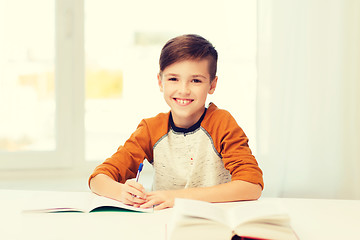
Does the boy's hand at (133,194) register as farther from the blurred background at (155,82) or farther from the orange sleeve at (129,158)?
the blurred background at (155,82)

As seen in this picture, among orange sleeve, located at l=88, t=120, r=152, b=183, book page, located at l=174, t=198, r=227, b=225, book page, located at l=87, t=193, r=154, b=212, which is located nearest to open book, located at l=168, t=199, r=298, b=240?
book page, located at l=174, t=198, r=227, b=225

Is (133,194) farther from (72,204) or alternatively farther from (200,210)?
(200,210)

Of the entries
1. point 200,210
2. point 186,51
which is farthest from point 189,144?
point 200,210

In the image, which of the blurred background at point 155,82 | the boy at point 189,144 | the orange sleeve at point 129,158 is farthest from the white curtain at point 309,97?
the orange sleeve at point 129,158

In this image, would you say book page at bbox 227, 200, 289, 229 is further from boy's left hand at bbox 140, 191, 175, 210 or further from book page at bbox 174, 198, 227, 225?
boy's left hand at bbox 140, 191, 175, 210

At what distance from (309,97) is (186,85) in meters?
0.96

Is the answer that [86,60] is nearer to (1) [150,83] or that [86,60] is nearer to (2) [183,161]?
(1) [150,83]

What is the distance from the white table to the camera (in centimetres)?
97

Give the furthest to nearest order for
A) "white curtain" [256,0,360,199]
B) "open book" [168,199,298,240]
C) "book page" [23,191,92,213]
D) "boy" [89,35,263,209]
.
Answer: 1. "white curtain" [256,0,360,199]
2. "boy" [89,35,263,209]
3. "book page" [23,191,92,213]
4. "open book" [168,199,298,240]

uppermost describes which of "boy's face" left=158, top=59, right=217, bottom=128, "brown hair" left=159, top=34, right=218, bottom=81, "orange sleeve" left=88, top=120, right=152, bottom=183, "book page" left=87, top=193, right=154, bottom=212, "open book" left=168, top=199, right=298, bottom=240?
"brown hair" left=159, top=34, right=218, bottom=81

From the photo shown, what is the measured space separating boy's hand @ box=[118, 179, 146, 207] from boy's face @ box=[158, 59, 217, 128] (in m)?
0.32

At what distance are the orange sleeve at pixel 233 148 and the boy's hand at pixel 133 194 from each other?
0.97 ft

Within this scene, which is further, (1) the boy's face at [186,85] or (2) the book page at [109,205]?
(1) the boy's face at [186,85]

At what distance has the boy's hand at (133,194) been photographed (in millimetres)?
1205
